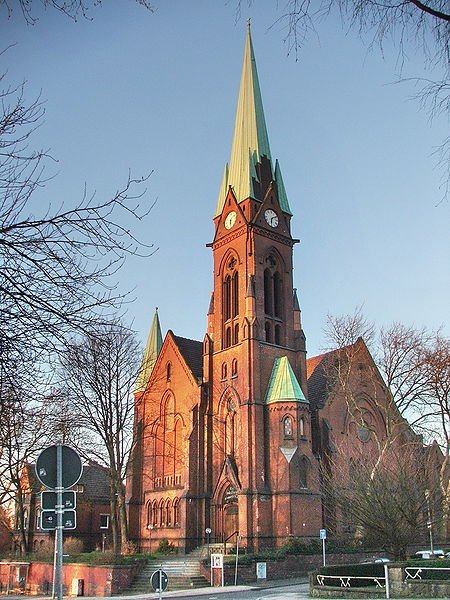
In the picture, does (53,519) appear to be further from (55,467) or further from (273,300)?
(273,300)

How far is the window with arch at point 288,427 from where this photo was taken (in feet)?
157

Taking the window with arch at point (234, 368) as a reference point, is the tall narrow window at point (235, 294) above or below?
above

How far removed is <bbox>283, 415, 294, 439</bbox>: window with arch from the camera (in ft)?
157

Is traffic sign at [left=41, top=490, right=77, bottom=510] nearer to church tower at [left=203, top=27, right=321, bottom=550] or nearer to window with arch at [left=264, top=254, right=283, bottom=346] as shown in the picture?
church tower at [left=203, top=27, right=321, bottom=550]

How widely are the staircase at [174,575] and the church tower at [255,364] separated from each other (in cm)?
512

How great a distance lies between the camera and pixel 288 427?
48.3m

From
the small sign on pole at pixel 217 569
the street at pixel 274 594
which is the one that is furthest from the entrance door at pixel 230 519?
the street at pixel 274 594

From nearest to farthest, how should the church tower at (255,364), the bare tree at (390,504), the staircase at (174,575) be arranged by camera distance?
the bare tree at (390,504)
the staircase at (174,575)
the church tower at (255,364)

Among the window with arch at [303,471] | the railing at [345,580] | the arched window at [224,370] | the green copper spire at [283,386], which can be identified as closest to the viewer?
the railing at [345,580]

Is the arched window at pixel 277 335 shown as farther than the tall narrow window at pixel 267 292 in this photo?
No

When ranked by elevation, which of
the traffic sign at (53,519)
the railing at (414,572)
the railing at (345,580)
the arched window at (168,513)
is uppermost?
the traffic sign at (53,519)

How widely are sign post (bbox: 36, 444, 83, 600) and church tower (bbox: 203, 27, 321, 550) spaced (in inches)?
1504

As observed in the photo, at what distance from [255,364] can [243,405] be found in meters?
3.21

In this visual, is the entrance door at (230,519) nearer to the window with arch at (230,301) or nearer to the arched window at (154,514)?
the arched window at (154,514)
